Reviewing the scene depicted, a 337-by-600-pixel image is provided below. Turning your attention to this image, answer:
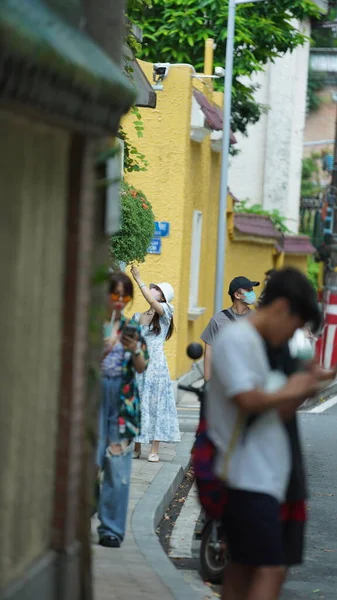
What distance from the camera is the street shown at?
25.7ft

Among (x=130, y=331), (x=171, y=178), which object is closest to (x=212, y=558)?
(x=130, y=331)

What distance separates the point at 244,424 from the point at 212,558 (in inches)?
109

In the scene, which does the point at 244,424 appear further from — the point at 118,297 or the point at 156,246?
the point at 156,246

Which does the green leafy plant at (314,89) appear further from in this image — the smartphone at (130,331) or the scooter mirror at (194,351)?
the scooter mirror at (194,351)

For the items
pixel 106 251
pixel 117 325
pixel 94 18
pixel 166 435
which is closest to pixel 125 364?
pixel 117 325

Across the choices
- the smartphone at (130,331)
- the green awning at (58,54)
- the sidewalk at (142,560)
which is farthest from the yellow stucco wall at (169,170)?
the green awning at (58,54)

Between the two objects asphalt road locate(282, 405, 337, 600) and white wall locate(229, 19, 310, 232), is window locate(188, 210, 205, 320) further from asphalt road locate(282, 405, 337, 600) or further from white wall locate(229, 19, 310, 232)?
white wall locate(229, 19, 310, 232)

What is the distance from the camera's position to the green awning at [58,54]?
427 cm

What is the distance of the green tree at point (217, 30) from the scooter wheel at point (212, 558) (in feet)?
59.4

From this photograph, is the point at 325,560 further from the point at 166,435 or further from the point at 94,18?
the point at 94,18

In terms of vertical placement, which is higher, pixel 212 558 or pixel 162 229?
pixel 162 229

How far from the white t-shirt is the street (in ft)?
8.55

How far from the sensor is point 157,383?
39.5 feet

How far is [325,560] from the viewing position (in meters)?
8.65
